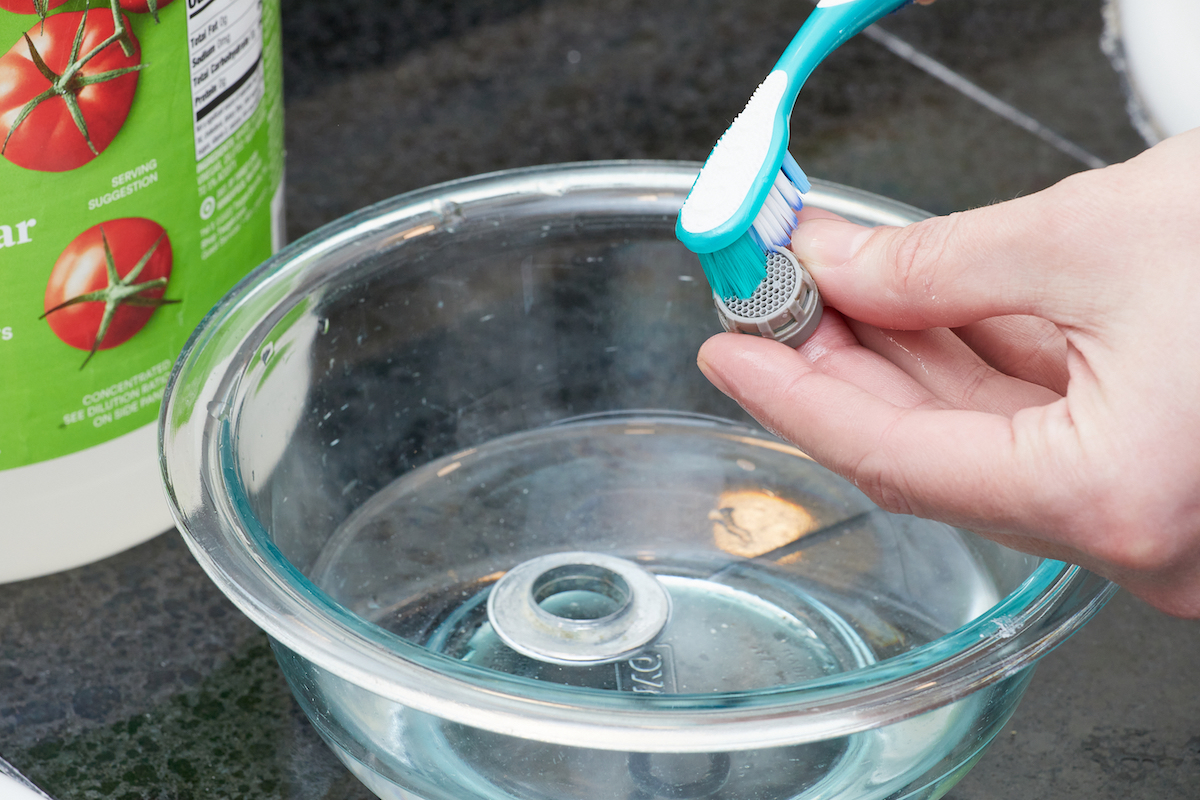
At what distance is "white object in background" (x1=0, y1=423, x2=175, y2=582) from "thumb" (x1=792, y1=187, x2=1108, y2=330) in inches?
10.2

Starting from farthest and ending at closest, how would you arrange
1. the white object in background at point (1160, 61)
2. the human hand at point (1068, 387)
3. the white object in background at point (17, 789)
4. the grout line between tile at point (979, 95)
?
1. the grout line between tile at point (979, 95)
2. the white object in background at point (1160, 61)
3. the white object in background at point (17, 789)
4. the human hand at point (1068, 387)

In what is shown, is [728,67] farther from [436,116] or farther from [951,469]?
[951,469]

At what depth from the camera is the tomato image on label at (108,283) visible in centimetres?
42

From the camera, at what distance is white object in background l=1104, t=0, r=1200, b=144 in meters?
0.59

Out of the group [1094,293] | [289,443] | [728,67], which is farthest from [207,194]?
[728,67]

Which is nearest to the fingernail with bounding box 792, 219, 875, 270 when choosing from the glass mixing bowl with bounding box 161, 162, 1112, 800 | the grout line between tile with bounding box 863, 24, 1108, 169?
the glass mixing bowl with bounding box 161, 162, 1112, 800

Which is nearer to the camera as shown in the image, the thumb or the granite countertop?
the thumb

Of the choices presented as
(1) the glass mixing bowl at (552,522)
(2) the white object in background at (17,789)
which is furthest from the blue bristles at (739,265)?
(2) the white object in background at (17,789)

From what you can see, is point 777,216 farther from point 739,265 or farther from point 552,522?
point 552,522

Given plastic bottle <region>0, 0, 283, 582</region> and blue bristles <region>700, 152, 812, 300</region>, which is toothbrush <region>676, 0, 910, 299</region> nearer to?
blue bristles <region>700, 152, 812, 300</region>

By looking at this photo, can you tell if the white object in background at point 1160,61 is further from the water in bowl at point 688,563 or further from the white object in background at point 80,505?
the white object in background at point 80,505

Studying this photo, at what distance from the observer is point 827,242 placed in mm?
396

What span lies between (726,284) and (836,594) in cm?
17

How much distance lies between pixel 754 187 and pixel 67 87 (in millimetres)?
219
